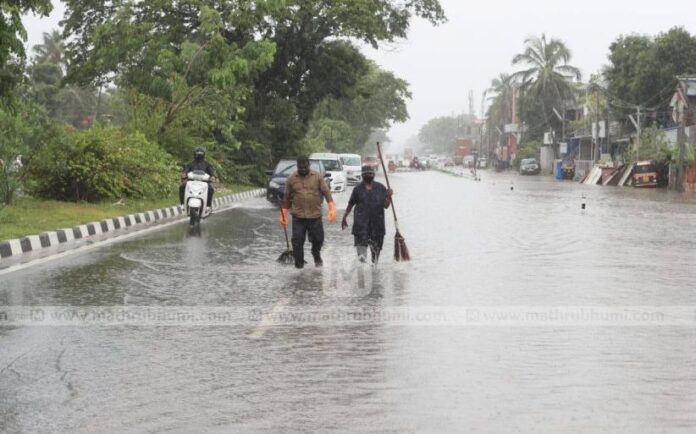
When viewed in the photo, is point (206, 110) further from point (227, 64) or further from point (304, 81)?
point (304, 81)

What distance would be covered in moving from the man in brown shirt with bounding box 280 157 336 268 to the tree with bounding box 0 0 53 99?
485 cm

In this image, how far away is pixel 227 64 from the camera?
33.5m

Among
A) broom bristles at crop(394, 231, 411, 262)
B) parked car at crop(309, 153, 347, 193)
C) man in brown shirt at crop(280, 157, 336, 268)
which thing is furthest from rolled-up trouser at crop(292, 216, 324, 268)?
parked car at crop(309, 153, 347, 193)

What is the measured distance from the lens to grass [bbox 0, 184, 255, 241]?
1656cm

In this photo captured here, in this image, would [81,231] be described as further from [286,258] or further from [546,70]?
[546,70]

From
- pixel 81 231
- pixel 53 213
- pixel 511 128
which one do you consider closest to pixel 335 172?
pixel 53 213

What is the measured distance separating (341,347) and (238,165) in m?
35.2

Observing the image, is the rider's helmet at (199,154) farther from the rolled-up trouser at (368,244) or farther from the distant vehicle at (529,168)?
the distant vehicle at (529,168)

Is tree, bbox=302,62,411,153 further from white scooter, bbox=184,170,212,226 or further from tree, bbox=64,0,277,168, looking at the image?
white scooter, bbox=184,170,212,226

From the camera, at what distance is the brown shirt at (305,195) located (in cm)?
1219

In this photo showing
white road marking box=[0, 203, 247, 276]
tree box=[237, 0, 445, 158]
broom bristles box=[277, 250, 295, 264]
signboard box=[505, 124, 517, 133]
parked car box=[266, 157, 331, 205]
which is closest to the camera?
white road marking box=[0, 203, 247, 276]

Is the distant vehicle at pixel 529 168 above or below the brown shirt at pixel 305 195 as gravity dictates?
below

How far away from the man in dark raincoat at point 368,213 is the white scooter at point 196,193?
6.91 m

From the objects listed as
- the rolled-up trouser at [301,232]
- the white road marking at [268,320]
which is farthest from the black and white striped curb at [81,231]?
the white road marking at [268,320]
